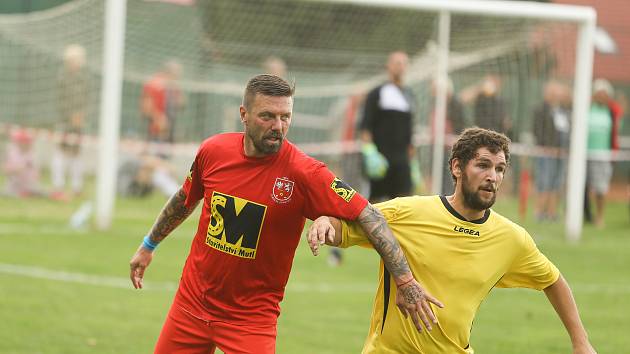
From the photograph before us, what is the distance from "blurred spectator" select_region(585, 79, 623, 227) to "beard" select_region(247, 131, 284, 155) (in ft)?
47.2

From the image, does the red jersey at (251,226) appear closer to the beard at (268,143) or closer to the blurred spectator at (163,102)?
the beard at (268,143)

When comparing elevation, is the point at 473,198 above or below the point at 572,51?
below

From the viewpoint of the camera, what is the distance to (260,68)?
17.5 metres

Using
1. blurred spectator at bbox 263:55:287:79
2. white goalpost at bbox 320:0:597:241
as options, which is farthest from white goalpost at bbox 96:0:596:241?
blurred spectator at bbox 263:55:287:79

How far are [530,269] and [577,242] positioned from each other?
10865 millimetres

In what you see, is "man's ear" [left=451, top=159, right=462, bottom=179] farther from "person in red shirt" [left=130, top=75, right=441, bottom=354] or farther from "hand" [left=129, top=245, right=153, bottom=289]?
"hand" [left=129, top=245, right=153, bottom=289]

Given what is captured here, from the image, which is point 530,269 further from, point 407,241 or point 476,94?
point 476,94

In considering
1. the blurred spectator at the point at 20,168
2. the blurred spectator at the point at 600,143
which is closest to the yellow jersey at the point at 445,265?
the blurred spectator at the point at 20,168

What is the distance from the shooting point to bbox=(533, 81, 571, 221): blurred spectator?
17.5 metres

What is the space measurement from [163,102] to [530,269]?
12508mm

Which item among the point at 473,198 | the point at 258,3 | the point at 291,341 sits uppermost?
the point at 258,3

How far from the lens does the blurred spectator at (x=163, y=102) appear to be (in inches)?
672

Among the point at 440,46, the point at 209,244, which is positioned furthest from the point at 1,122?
the point at 209,244

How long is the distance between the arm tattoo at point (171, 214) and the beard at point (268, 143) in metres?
0.71
